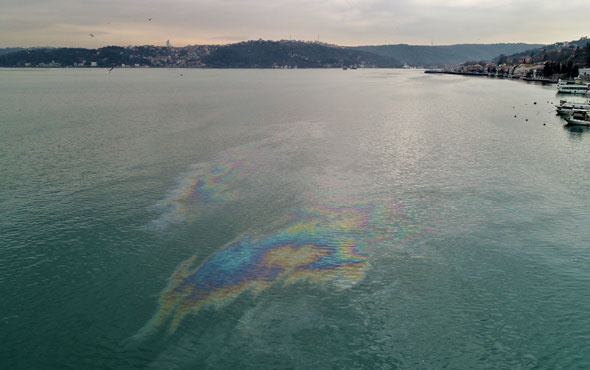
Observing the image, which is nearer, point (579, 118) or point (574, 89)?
point (579, 118)

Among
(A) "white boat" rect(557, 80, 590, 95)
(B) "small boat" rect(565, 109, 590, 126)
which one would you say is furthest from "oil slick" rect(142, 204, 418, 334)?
(A) "white boat" rect(557, 80, 590, 95)

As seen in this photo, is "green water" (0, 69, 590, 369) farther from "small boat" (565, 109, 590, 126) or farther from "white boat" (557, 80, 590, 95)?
"white boat" (557, 80, 590, 95)

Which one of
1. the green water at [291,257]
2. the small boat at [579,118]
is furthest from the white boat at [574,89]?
the green water at [291,257]

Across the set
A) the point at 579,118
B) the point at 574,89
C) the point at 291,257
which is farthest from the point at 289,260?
the point at 574,89

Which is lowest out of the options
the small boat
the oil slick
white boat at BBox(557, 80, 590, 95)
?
the oil slick

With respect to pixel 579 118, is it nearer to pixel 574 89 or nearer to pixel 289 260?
pixel 574 89

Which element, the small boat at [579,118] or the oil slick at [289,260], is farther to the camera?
the small boat at [579,118]

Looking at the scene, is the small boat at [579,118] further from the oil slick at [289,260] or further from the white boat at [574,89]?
the oil slick at [289,260]
